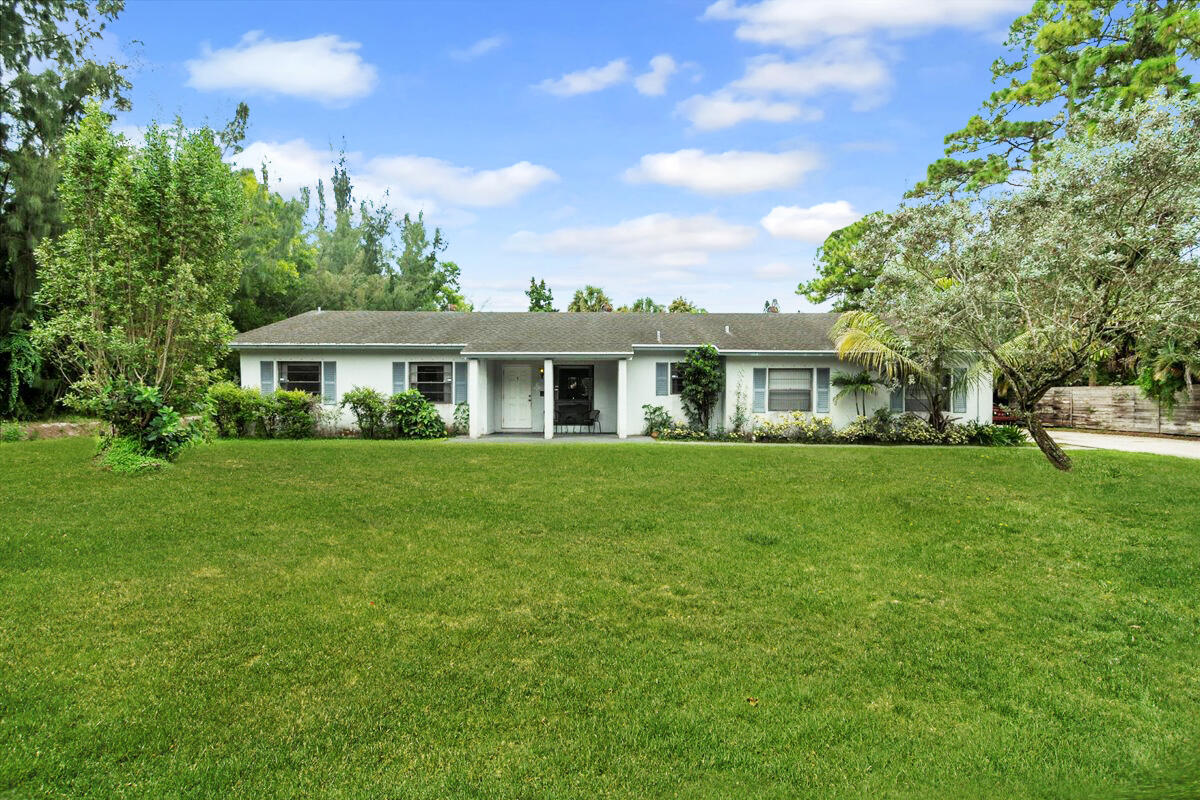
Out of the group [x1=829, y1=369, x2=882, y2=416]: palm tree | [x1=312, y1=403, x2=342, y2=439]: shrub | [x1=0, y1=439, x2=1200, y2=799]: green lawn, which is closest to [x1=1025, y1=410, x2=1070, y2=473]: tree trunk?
[x1=0, y1=439, x2=1200, y2=799]: green lawn

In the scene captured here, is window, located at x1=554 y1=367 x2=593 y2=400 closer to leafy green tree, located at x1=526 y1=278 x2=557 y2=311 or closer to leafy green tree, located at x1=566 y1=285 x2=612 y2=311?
leafy green tree, located at x1=566 y1=285 x2=612 y2=311

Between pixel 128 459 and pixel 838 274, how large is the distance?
2910cm

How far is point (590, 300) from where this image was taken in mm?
41906

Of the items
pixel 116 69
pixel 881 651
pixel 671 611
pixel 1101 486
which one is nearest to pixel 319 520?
pixel 671 611

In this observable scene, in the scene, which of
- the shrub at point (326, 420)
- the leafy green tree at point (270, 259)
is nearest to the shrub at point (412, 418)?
the shrub at point (326, 420)

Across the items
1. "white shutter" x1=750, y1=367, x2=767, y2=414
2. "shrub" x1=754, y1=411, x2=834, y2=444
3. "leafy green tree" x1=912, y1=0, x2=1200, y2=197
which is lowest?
"shrub" x1=754, y1=411, x2=834, y2=444

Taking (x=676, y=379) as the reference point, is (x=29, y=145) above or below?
above

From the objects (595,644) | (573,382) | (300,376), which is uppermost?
(300,376)

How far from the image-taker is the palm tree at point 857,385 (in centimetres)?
1691

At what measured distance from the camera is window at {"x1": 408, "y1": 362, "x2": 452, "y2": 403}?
1766cm

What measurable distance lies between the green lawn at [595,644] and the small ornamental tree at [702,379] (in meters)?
7.92

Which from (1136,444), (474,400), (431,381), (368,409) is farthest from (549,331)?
(1136,444)

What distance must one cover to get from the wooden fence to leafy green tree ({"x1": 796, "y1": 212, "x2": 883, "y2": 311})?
876cm

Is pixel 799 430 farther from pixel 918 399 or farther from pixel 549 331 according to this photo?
pixel 549 331
